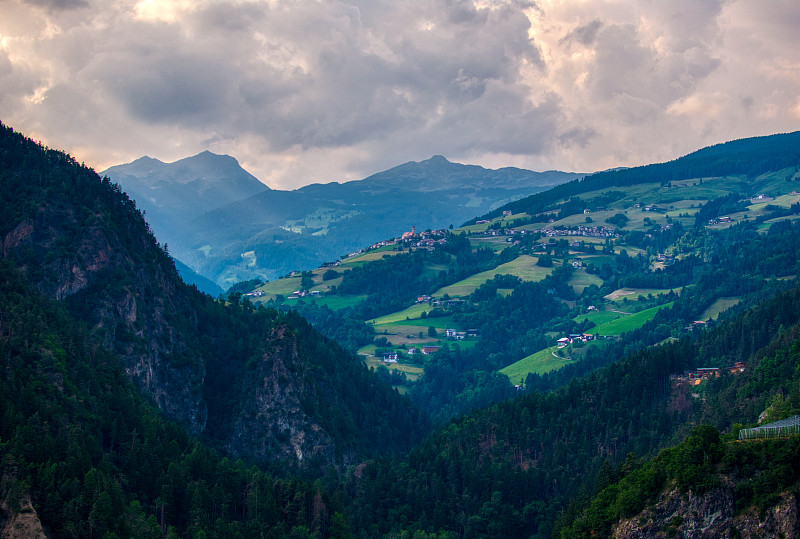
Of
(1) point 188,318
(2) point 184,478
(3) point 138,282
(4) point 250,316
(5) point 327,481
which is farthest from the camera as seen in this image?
(4) point 250,316

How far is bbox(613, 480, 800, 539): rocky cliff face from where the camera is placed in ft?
246

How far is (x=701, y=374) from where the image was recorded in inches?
5945

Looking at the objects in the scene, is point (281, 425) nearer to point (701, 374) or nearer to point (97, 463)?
point (97, 463)

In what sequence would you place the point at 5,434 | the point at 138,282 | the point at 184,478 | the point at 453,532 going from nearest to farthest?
the point at 5,434
the point at 184,478
the point at 453,532
the point at 138,282

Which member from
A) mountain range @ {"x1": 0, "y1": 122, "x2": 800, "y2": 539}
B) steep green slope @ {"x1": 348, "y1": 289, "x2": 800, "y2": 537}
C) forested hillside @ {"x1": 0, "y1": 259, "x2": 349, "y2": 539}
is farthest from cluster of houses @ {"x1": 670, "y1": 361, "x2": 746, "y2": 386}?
forested hillside @ {"x1": 0, "y1": 259, "x2": 349, "y2": 539}

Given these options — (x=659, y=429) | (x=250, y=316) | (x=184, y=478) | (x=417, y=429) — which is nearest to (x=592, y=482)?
(x=659, y=429)

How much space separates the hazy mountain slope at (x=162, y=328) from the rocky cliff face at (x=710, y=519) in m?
68.6

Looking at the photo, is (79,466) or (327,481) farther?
(327,481)

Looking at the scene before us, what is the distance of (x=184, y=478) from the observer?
355ft

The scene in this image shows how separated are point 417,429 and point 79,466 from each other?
95207 mm

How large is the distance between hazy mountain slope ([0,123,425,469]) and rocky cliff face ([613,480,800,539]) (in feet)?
225

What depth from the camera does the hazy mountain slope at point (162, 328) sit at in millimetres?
137000

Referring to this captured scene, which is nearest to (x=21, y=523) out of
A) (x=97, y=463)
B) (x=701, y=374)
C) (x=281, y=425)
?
(x=97, y=463)

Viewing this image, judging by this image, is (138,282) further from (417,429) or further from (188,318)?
(417,429)
